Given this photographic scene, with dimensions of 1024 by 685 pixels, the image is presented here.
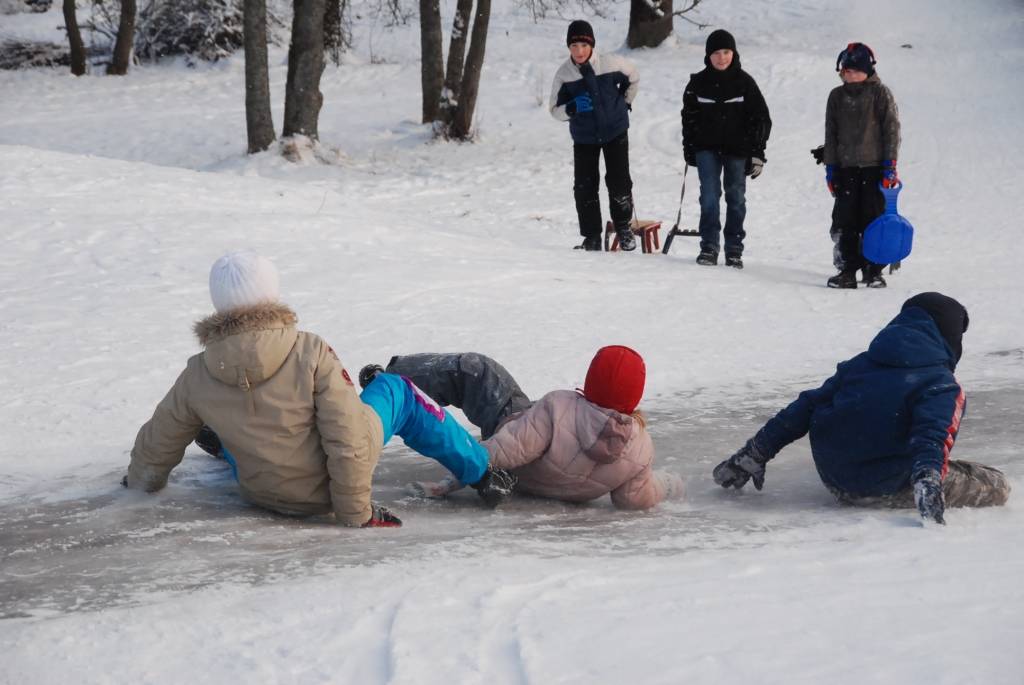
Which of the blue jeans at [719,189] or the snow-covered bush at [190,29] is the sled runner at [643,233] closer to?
the blue jeans at [719,189]

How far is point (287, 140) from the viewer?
16625mm

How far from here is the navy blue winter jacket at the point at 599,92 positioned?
10.9m

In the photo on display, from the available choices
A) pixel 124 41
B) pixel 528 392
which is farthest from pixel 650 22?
pixel 528 392

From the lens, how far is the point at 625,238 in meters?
11.6

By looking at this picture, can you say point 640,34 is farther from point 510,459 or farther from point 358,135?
point 510,459

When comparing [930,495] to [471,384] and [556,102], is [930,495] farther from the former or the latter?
[556,102]

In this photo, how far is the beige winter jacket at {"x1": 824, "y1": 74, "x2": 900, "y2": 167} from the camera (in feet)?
32.6

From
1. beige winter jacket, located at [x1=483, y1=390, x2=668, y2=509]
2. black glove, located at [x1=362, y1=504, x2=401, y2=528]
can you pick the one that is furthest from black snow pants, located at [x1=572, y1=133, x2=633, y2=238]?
black glove, located at [x1=362, y1=504, x2=401, y2=528]

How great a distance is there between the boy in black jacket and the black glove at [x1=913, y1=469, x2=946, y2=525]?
6.21 meters

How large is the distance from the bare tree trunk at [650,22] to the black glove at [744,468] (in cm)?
1886

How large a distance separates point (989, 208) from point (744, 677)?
483 inches

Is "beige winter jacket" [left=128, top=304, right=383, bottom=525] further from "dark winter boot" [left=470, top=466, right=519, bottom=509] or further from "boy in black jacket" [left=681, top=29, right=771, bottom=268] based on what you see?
"boy in black jacket" [left=681, top=29, right=771, bottom=268]

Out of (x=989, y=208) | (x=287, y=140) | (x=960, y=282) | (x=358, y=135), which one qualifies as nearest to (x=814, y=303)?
(x=960, y=282)

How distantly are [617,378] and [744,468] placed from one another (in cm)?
84
